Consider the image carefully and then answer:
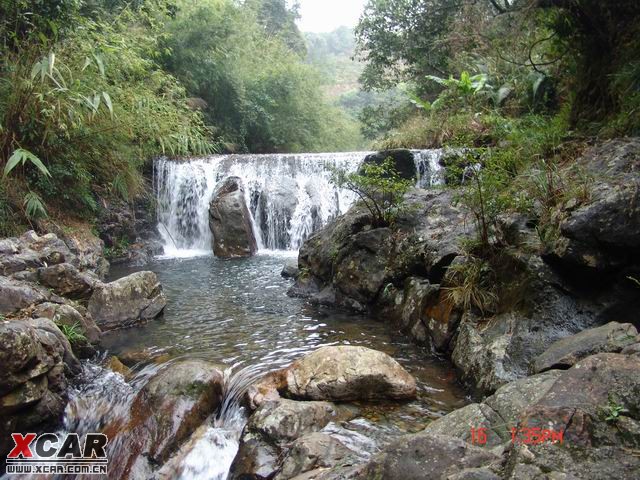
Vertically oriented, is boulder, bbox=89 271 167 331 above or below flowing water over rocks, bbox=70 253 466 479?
above

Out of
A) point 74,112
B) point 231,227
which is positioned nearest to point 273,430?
point 74,112

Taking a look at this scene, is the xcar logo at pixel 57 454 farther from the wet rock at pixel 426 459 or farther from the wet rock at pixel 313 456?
the wet rock at pixel 426 459

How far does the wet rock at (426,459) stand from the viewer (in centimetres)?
183

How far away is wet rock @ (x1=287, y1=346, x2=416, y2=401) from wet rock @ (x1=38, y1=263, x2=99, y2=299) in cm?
327

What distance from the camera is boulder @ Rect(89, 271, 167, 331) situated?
5.77 metres

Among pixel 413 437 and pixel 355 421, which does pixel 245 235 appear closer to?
pixel 355 421

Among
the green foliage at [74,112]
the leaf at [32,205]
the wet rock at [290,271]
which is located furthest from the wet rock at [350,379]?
the leaf at [32,205]

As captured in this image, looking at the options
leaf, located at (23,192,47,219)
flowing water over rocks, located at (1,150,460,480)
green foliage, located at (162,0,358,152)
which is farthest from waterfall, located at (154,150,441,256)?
leaf, located at (23,192,47,219)

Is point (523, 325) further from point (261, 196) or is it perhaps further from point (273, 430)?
point (261, 196)

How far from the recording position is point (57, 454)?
3609 mm

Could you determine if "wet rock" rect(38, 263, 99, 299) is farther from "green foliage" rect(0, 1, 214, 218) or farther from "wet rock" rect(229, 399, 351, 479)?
"wet rock" rect(229, 399, 351, 479)

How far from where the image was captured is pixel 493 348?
3.83 meters

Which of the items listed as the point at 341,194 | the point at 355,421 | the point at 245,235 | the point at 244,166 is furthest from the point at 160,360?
the point at 244,166

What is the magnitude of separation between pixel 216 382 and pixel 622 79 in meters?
5.28
